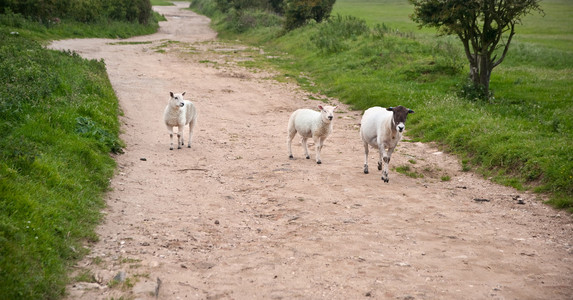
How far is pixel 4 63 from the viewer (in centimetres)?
1467

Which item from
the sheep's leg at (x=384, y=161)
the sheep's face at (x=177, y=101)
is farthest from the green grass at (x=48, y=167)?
the sheep's leg at (x=384, y=161)

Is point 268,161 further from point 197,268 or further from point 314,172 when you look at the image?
point 197,268

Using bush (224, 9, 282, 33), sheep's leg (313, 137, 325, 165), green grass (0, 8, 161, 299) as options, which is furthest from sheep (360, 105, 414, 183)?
bush (224, 9, 282, 33)

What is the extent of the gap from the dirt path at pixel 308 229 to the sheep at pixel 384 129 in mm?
641

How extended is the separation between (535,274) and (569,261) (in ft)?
3.29

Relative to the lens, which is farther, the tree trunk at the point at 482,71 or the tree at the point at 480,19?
the tree trunk at the point at 482,71

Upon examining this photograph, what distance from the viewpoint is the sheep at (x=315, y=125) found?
44.1 feet

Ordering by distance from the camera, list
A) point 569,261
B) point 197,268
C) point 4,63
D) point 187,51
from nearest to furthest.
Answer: point 197,268, point 569,261, point 4,63, point 187,51

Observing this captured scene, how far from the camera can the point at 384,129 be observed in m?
12.5

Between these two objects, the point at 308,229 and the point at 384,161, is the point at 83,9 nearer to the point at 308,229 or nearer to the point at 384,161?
the point at 384,161

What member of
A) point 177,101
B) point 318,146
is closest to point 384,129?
point 318,146

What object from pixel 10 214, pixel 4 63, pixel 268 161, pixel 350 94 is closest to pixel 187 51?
pixel 350 94

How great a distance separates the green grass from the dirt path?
40 centimetres

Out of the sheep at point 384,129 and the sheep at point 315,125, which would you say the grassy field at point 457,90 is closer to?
the sheep at point 384,129
